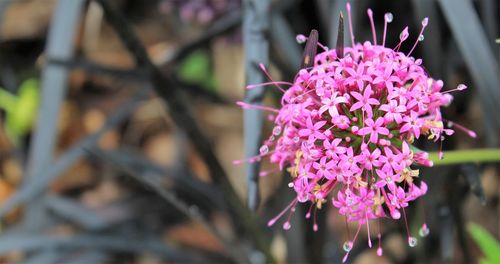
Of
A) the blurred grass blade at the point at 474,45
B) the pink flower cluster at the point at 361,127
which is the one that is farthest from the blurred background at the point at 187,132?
the pink flower cluster at the point at 361,127

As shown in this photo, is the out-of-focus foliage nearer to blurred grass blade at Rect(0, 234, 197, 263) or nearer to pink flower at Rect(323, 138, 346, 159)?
blurred grass blade at Rect(0, 234, 197, 263)

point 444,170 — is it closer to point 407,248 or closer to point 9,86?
point 407,248

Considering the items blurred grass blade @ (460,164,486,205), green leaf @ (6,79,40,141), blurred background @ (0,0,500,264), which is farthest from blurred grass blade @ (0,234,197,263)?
blurred grass blade @ (460,164,486,205)

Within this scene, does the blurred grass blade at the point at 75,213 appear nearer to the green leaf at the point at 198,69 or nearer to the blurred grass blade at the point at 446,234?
the green leaf at the point at 198,69

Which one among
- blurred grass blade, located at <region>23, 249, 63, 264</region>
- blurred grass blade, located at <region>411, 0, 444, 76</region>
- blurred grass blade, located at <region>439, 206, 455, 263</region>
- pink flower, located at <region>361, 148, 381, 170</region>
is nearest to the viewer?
pink flower, located at <region>361, 148, 381, 170</region>

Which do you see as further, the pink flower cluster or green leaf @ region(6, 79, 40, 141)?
green leaf @ region(6, 79, 40, 141)

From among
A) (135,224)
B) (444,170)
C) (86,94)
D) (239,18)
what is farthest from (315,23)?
(86,94)

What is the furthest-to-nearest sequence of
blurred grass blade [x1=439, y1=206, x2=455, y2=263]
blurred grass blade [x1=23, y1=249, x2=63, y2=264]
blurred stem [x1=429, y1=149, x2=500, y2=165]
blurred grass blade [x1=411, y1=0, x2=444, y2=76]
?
blurred grass blade [x1=23, y1=249, x2=63, y2=264] → blurred grass blade [x1=439, y1=206, x2=455, y2=263] → blurred grass blade [x1=411, y1=0, x2=444, y2=76] → blurred stem [x1=429, y1=149, x2=500, y2=165]
